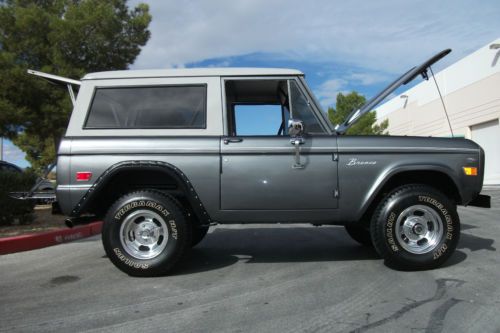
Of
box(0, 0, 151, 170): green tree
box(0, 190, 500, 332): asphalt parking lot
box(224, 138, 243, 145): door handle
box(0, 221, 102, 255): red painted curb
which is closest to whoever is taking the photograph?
box(0, 190, 500, 332): asphalt parking lot

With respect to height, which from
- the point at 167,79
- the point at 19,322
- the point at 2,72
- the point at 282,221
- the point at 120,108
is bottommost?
the point at 19,322

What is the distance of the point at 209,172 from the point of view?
4391 millimetres

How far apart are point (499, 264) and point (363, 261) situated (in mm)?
1388

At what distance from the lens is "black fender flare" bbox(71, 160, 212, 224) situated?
14.2 feet

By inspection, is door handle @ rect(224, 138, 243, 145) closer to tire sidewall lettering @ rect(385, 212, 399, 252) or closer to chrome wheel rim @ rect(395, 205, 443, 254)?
tire sidewall lettering @ rect(385, 212, 399, 252)

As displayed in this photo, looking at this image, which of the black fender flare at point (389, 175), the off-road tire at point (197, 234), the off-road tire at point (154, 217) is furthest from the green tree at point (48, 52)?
the black fender flare at point (389, 175)

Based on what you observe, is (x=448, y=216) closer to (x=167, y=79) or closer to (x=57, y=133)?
(x=167, y=79)

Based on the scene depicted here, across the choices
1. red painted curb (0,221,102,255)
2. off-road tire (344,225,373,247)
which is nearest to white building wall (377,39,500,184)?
off-road tire (344,225,373,247)

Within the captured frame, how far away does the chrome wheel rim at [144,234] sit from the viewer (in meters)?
4.37

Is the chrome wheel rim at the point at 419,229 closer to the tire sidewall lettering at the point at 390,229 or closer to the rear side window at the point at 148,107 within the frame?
the tire sidewall lettering at the point at 390,229

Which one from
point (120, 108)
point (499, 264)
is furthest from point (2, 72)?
point (499, 264)

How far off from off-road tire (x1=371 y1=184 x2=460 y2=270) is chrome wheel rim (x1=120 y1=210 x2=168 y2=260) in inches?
85.6

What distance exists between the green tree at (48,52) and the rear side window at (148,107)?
8.00m

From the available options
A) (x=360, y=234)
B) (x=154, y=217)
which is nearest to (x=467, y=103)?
(x=360, y=234)
